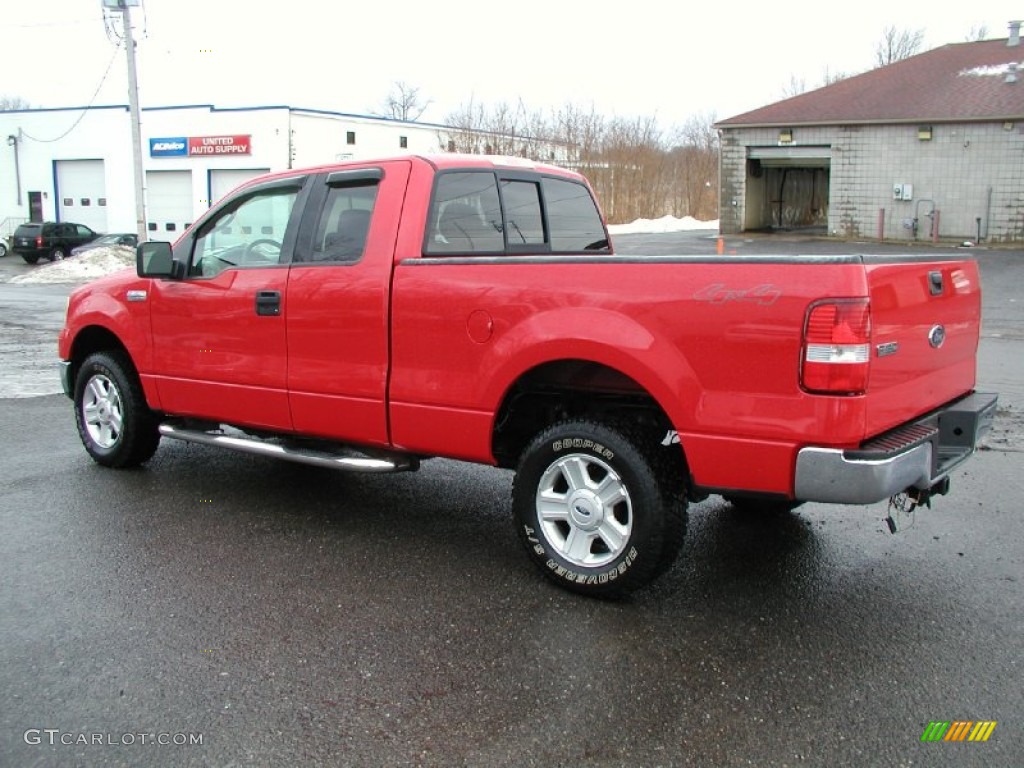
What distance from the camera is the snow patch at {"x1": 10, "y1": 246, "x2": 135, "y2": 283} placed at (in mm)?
28256

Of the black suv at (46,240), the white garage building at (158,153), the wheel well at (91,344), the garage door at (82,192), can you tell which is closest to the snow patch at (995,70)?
the white garage building at (158,153)

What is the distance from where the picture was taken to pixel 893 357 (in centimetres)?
368

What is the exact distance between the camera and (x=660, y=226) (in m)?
52.8

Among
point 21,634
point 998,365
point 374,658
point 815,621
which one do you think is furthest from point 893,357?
point 998,365

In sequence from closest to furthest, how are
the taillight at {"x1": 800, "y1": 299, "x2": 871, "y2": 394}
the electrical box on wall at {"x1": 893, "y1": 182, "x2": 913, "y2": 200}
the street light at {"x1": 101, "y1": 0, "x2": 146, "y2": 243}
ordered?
the taillight at {"x1": 800, "y1": 299, "x2": 871, "y2": 394}, the street light at {"x1": 101, "y1": 0, "x2": 146, "y2": 243}, the electrical box on wall at {"x1": 893, "y1": 182, "x2": 913, "y2": 200}

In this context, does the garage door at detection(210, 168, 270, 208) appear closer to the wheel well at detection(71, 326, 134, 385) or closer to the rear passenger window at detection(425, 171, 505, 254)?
the wheel well at detection(71, 326, 134, 385)

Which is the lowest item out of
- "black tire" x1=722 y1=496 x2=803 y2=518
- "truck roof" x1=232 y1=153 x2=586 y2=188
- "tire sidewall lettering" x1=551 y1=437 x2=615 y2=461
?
"black tire" x1=722 y1=496 x2=803 y2=518

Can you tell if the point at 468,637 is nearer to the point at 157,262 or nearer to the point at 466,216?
the point at 466,216

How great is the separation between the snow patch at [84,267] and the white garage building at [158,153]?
6677mm

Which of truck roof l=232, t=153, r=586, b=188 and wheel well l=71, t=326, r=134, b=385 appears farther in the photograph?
wheel well l=71, t=326, r=134, b=385

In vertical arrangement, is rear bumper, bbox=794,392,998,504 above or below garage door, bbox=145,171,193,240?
below

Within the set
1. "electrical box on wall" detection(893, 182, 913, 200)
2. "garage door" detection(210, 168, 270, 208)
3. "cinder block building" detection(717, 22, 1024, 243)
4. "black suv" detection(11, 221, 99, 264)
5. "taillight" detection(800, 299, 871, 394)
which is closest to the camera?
"taillight" detection(800, 299, 871, 394)

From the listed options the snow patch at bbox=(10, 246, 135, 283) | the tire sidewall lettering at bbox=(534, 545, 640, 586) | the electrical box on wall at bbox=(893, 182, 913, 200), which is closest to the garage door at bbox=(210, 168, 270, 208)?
the snow patch at bbox=(10, 246, 135, 283)

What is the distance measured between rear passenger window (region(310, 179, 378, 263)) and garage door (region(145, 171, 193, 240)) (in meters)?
37.9
